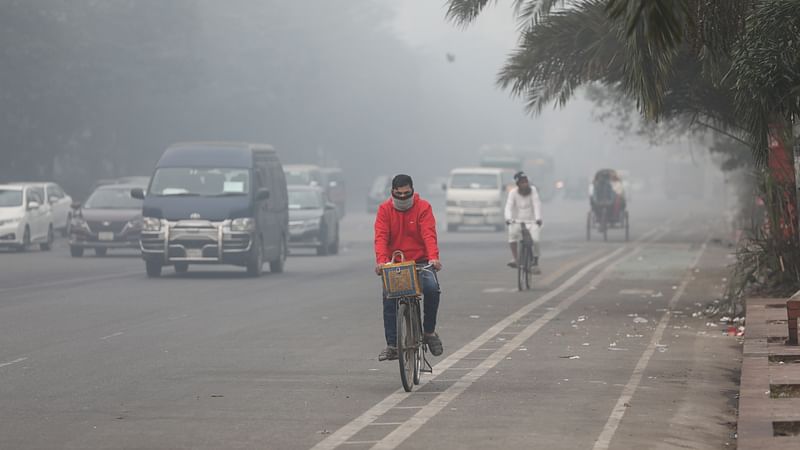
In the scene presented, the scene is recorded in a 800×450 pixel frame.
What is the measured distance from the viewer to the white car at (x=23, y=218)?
1518 inches

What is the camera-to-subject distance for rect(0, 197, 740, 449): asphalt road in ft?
33.7

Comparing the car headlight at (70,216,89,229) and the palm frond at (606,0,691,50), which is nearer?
the palm frond at (606,0,691,50)

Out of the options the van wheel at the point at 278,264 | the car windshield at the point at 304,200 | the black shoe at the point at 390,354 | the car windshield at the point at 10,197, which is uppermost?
the car windshield at the point at 10,197

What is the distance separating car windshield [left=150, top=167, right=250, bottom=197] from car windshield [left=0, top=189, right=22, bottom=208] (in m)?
11.6

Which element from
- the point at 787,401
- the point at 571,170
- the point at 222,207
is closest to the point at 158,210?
the point at 222,207

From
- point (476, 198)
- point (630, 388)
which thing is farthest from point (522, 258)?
point (476, 198)

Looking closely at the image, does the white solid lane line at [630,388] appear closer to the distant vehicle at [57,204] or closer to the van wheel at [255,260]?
the van wheel at [255,260]

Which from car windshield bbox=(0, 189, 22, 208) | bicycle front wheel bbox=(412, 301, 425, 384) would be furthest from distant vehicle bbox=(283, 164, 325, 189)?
bicycle front wheel bbox=(412, 301, 425, 384)

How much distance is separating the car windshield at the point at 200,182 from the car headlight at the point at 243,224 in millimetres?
622

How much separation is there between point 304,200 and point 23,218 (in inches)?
281

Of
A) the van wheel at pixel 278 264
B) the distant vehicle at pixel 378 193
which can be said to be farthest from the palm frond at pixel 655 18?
the distant vehicle at pixel 378 193

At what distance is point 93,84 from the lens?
56625 mm

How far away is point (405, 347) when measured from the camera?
1223 centimetres

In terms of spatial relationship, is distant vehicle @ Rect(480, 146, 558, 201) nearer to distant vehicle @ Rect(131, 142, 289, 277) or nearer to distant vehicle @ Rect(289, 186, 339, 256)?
distant vehicle @ Rect(289, 186, 339, 256)
